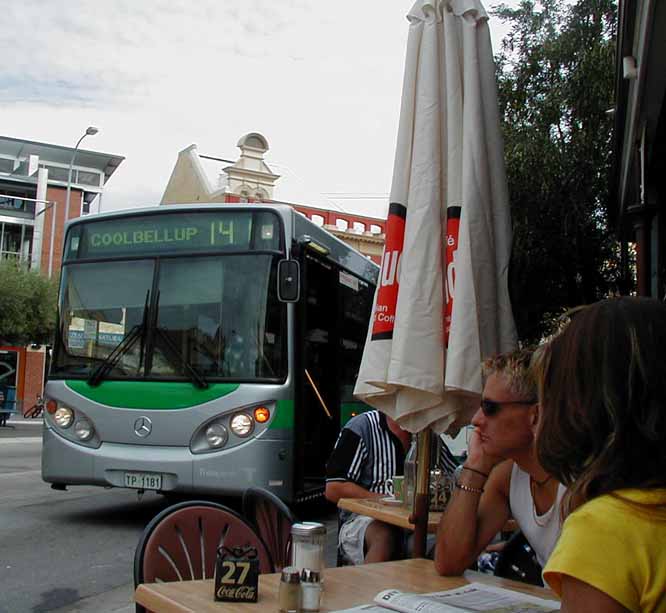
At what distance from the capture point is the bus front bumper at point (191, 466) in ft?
24.3

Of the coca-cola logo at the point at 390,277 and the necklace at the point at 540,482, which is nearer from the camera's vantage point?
the necklace at the point at 540,482

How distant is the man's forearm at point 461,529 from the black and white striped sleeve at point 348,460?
180cm

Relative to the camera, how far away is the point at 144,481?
25.0 ft

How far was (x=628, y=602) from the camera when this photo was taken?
146 cm

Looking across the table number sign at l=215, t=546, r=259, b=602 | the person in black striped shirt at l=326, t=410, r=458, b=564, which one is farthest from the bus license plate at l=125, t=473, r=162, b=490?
the table number sign at l=215, t=546, r=259, b=602

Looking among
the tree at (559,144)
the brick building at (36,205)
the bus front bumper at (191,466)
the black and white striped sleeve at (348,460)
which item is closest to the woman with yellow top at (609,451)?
the black and white striped sleeve at (348,460)

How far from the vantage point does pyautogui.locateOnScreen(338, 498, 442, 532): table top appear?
12.1 feet

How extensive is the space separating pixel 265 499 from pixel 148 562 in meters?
0.79

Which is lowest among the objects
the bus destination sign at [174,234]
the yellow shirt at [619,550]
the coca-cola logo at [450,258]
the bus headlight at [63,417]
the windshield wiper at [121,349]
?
the bus headlight at [63,417]

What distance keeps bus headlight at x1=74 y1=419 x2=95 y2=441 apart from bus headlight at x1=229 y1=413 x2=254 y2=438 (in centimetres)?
151

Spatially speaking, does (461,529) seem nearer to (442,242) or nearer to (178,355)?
(442,242)

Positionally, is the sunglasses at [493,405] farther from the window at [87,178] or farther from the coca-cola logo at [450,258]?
the window at [87,178]

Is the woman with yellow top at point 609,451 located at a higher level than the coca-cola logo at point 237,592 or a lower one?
higher

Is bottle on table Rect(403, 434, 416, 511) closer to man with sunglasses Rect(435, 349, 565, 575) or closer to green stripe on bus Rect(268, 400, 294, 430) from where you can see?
man with sunglasses Rect(435, 349, 565, 575)
